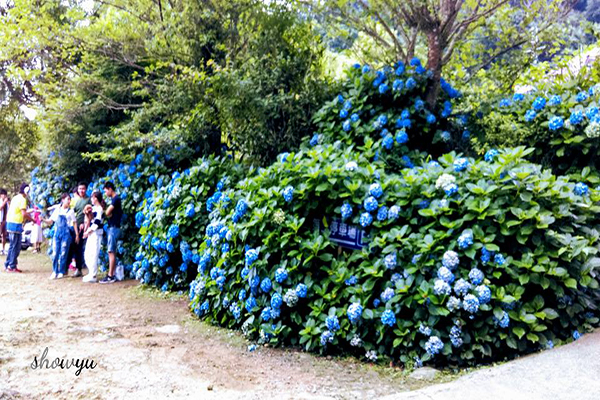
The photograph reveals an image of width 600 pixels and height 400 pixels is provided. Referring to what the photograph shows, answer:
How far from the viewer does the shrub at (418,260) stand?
12.6ft

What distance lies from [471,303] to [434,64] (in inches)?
139

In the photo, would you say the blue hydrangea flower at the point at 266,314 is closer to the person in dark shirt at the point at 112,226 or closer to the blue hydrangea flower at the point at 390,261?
the blue hydrangea flower at the point at 390,261

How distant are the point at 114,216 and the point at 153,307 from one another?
2.55 meters

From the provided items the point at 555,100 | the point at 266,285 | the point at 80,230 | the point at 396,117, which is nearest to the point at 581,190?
the point at 555,100

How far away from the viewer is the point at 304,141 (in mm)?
6750

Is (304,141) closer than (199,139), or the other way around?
(304,141)

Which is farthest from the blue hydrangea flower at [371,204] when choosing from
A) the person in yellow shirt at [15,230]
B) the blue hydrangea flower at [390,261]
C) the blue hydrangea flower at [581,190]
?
the person in yellow shirt at [15,230]

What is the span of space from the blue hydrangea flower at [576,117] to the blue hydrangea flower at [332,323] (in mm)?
2973

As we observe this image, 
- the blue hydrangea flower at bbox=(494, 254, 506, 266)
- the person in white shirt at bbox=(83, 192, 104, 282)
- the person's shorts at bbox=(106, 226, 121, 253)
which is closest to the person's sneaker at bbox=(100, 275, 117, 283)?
the person in white shirt at bbox=(83, 192, 104, 282)

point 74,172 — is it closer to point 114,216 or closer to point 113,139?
point 113,139

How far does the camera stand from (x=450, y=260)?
3.88 metres

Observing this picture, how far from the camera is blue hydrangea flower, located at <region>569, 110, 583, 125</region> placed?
4.89m

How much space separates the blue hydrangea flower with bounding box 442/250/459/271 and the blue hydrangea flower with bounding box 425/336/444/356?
0.54 m

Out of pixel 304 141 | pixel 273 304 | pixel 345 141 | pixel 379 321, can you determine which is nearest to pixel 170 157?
pixel 304 141
